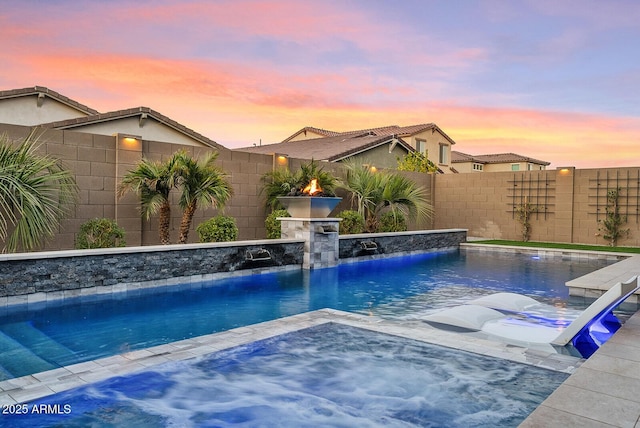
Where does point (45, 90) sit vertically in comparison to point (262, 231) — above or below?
above

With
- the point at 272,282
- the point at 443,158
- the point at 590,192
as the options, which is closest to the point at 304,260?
the point at 272,282

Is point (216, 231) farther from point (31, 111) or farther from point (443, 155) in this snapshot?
point (443, 155)

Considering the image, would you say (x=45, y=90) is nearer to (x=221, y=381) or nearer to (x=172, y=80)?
(x=172, y=80)

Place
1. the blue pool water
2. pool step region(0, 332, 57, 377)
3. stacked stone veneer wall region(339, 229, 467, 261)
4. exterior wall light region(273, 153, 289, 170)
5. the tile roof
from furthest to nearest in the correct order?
the tile roof < exterior wall light region(273, 153, 289, 170) < stacked stone veneer wall region(339, 229, 467, 261) < the blue pool water < pool step region(0, 332, 57, 377)

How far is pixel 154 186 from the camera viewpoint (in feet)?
30.3

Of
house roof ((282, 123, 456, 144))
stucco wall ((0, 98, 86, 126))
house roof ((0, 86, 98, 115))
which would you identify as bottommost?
stucco wall ((0, 98, 86, 126))

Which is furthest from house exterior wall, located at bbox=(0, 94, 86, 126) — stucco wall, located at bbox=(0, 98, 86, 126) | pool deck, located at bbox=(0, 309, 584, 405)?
pool deck, located at bbox=(0, 309, 584, 405)

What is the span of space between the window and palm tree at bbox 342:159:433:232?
18.8m

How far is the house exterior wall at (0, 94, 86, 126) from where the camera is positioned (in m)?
15.4

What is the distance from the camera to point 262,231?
477 inches

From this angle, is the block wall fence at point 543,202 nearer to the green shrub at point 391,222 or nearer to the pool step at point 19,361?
the green shrub at point 391,222

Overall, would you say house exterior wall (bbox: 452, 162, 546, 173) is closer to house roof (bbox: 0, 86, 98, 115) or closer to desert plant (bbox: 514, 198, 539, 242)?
desert plant (bbox: 514, 198, 539, 242)

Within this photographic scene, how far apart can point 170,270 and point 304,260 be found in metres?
3.07

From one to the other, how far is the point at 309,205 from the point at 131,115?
823cm
